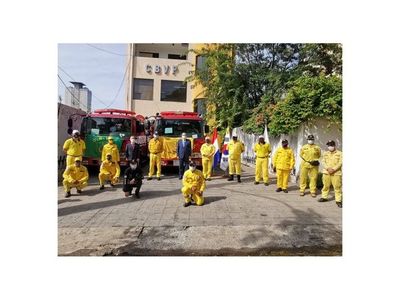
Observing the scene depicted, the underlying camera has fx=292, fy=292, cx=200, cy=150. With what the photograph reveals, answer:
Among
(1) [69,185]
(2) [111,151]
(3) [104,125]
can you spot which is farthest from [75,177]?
(3) [104,125]

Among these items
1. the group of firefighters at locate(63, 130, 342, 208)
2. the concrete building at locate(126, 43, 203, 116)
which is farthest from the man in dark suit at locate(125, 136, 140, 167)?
the concrete building at locate(126, 43, 203, 116)

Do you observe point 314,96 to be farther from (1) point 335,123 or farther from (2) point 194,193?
(2) point 194,193

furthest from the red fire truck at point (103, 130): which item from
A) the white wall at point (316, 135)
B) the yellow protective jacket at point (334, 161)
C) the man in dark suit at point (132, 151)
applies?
the yellow protective jacket at point (334, 161)

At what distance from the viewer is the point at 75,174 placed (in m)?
5.73

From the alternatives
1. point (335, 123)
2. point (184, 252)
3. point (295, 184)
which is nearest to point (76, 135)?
point (184, 252)

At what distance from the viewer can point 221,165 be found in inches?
340

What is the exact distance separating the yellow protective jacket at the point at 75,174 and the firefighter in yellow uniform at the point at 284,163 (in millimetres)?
4005

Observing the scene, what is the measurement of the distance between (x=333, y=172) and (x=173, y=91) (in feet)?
30.1

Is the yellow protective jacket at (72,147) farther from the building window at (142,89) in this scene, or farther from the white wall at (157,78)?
the building window at (142,89)

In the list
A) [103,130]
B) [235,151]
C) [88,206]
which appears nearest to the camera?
[88,206]

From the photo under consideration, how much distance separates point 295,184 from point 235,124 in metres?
3.83

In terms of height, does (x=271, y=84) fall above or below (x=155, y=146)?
above

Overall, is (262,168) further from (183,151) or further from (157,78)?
(157,78)

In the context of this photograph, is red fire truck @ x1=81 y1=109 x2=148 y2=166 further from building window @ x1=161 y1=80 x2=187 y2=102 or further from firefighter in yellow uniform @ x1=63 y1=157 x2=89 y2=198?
building window @ x1=161 y1=80 x2=187 y2=102
